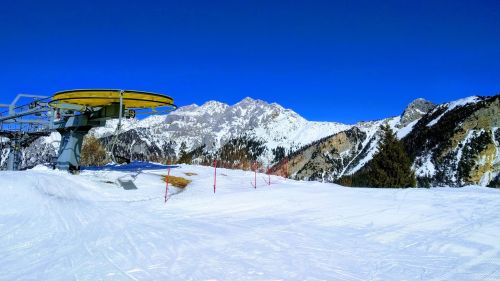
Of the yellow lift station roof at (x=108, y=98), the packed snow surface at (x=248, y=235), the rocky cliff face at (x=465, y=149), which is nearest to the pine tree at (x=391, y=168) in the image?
the packed snow surface at (x=248, y=235)

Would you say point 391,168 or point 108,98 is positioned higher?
point 108,98

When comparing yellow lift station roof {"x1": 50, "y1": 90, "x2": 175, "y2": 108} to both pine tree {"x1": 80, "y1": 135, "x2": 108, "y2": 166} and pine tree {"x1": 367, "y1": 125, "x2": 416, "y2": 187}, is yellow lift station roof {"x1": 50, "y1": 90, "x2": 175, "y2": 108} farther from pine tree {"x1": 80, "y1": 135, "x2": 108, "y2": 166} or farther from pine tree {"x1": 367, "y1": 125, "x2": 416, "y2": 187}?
pine tree {"x1": 80, "y1": 135, "x2": 108, "y2": 166}

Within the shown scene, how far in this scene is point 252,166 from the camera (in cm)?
3128

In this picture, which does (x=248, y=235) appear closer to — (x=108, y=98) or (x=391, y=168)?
(x=108, y=98)

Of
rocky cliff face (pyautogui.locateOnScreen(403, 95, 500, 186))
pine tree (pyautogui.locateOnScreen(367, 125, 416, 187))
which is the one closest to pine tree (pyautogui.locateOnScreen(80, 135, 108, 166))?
pine tree (pyautogui.locateOnScreen(367, 125, 416, 187))

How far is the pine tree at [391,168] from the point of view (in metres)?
39.0

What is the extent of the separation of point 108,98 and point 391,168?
95.6 ft

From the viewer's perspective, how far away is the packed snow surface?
21.6 feet

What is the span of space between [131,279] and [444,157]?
618ft

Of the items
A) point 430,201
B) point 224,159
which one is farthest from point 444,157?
point 430,201

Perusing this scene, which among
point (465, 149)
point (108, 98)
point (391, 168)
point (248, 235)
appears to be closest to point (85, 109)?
point (108, 98)

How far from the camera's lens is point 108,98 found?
20562mm

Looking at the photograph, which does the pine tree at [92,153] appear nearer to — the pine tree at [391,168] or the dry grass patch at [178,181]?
the dry grass patch at [178,181]

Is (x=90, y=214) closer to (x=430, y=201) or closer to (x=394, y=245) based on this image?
(x=394, y=245)
